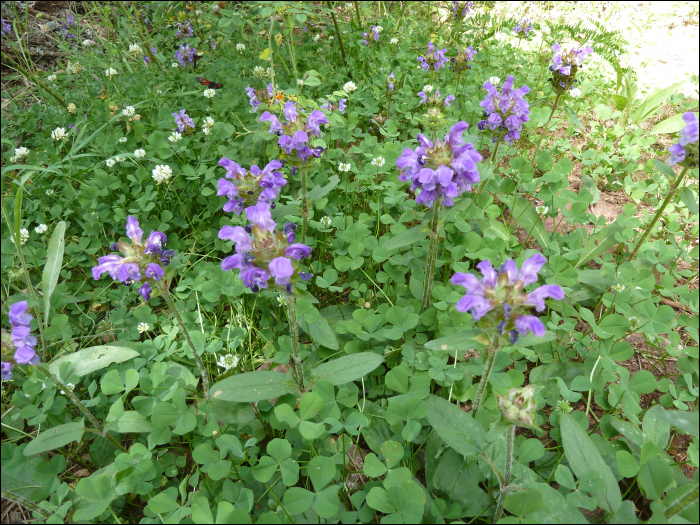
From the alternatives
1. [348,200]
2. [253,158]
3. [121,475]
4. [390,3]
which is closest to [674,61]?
[390,3]

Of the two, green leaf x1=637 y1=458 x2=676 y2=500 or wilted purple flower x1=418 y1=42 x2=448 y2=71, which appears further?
wilted purple flower x1=418 y1=42 x2=448 y2=71

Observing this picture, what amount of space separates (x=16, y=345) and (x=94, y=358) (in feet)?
2.03

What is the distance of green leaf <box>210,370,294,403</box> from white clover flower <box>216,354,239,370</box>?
0.37 m

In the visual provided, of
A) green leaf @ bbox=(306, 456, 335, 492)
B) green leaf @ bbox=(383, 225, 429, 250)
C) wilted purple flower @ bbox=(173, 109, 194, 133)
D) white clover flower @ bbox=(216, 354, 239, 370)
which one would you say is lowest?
white clover flower @ bbox=(216, 354, 239, 370)

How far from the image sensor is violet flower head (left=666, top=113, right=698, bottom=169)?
2297 millimetres

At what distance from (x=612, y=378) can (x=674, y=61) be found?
5330 mm

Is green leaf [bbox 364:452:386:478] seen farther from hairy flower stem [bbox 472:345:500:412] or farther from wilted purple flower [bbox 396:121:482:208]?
wilted purple flower [bbox 396:121:482:208]

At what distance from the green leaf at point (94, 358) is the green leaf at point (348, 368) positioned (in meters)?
1.13

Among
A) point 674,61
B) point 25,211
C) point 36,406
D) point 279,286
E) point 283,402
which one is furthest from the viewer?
point 674,61

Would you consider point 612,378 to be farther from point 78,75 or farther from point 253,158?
point 78,75

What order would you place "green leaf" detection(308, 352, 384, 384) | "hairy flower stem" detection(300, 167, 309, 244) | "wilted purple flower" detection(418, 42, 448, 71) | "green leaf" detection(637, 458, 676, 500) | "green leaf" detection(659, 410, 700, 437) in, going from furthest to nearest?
"wilted purple flower" detection(418, 42, 448, 71)
"hairy flower stem" detection(300, 167, 309, 244)
"green leaf" detection(308, 352, 384, 384)
"green leaf" detection(637, 458, 676, 500)
"green leaf" detection(659, 410, 700, 437)

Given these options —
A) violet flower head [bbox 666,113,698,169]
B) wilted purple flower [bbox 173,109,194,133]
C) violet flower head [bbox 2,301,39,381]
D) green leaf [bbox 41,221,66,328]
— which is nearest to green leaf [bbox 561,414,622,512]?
violet flower head [bbox 666,113,698,169]

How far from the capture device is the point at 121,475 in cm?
206

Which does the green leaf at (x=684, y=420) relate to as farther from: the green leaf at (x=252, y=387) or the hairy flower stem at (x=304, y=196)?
the hairy flower stem at (x=304, y=196)
